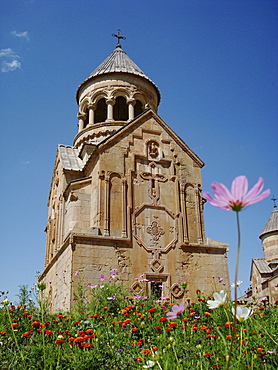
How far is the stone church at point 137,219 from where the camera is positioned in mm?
10461

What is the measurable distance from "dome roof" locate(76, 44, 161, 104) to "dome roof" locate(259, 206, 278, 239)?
1638cm

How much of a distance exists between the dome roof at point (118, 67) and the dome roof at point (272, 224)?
645 inches

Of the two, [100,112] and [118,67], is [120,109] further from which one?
[118,67]

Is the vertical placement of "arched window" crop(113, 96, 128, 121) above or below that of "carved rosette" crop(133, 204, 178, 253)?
above

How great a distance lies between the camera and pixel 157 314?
6055 mm

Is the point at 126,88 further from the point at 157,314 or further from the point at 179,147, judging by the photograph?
the point at 157,314

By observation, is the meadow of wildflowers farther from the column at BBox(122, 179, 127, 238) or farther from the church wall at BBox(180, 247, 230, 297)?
the church wall at BBox(180, 247, 230, 297)

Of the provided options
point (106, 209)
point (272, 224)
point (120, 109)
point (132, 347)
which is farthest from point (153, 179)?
point (272, 224)

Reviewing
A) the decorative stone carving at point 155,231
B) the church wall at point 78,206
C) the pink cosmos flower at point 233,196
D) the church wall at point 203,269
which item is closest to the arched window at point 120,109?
the church wall at point 78,206

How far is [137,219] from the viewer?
11.4 meters

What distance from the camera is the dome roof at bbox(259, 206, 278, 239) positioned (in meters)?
28.8

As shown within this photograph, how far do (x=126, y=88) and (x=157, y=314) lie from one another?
491 inches

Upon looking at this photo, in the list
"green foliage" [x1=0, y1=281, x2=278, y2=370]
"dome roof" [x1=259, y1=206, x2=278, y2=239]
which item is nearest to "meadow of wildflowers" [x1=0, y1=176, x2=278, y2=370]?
"green foliage" [x1=0, y1=281, x2=278, y2=370]

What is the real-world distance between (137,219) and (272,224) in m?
21.0
